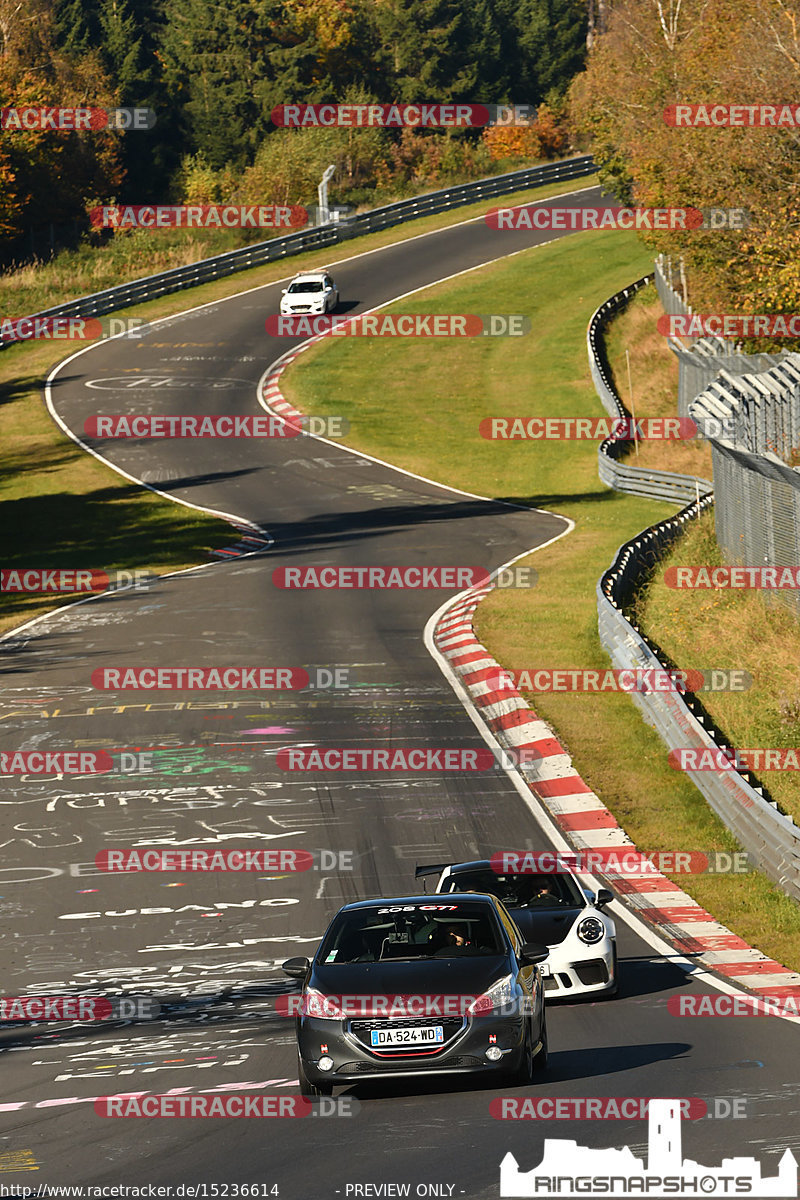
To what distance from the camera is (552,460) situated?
50.6m

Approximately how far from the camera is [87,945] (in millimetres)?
16125

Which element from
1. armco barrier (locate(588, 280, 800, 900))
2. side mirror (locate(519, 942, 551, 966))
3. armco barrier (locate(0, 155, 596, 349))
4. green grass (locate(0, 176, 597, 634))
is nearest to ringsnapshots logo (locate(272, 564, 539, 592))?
armco barrier (locate(588, 280, 800, 900))

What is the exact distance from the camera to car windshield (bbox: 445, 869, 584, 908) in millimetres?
14555

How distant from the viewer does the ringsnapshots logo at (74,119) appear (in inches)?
3172

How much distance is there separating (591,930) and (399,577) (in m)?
23.1

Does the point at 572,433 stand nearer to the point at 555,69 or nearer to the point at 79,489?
the point at 79,489

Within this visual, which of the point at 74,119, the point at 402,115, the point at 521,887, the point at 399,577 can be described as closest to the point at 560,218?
the point at 402,115

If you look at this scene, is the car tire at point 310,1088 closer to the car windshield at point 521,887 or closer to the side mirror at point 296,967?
the side mirror at point 296,967

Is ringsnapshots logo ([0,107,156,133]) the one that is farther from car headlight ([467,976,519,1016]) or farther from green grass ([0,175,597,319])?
car headlight ([467,976,519,1016])

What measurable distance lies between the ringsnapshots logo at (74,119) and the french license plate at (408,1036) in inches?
2928

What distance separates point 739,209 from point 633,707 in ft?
84.5

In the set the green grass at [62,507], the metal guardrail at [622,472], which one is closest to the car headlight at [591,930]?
the green grass at [62,507]

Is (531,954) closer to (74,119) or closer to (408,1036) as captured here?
(408,1036)

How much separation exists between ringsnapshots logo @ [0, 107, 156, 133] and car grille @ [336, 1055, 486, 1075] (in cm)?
7440
